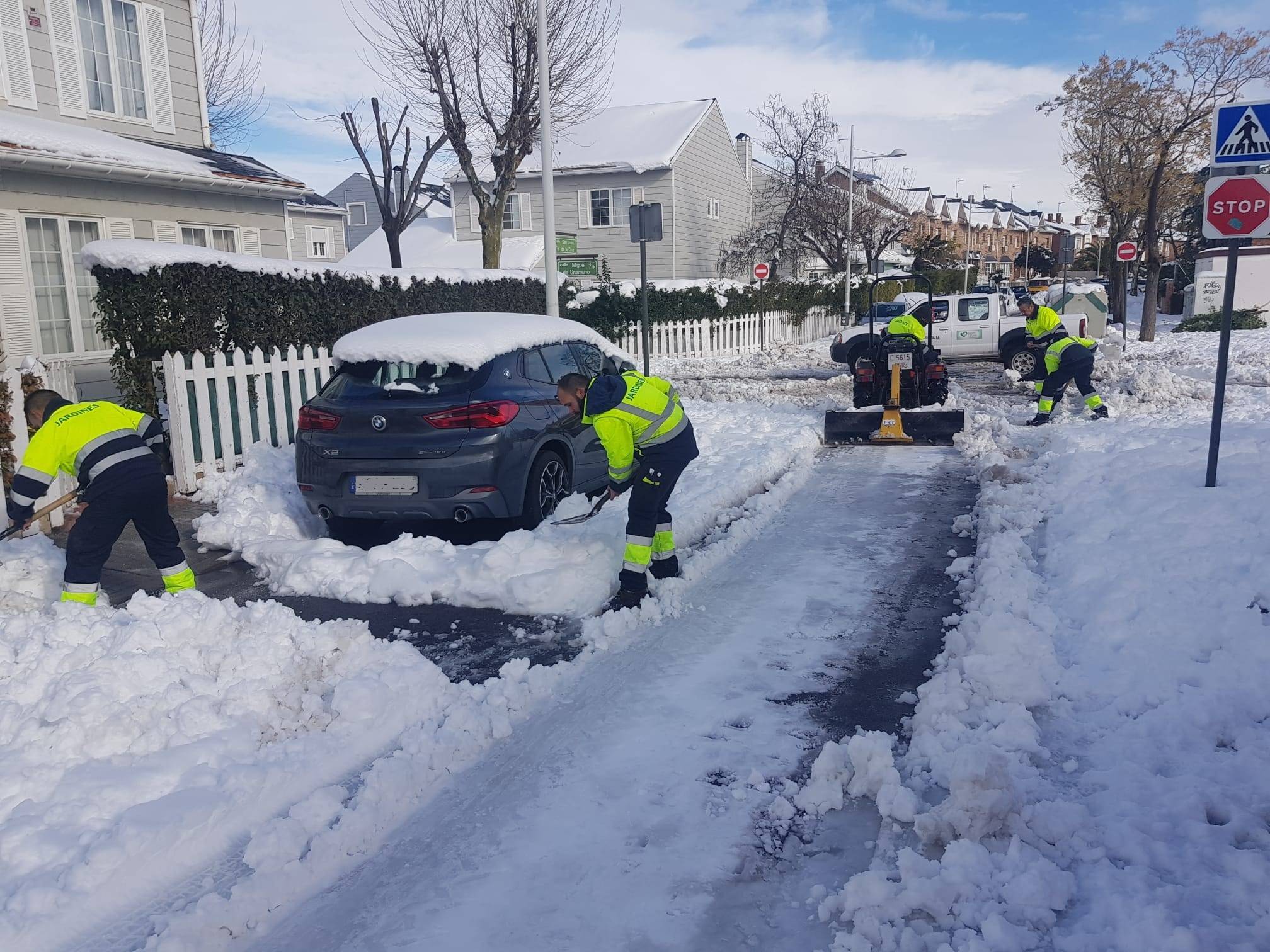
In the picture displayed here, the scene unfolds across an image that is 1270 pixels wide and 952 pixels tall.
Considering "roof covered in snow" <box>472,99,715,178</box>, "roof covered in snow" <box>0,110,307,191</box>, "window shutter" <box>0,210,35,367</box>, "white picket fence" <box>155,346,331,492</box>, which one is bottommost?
"white picket fence" <box>155,346,331,492</box>

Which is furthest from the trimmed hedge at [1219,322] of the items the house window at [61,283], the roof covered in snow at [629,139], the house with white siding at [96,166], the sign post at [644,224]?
the house window at [61,283]

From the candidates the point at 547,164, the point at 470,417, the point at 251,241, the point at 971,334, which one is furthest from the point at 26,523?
the point at 971,334

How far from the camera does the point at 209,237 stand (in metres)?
14.9

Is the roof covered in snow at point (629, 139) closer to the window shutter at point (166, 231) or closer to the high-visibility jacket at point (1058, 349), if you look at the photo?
the window shutter at point (166, 231)

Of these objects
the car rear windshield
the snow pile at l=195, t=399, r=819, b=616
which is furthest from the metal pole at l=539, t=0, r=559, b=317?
the car rear windshield

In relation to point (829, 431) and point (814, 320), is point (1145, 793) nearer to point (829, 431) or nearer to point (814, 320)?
point (829, 431)

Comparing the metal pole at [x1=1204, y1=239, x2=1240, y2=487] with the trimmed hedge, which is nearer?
the metal pole at [x1=1204, y1=239, x2=1240, y2=487]

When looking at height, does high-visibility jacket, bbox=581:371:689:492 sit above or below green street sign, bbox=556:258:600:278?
below

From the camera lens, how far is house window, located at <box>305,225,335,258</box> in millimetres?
34750

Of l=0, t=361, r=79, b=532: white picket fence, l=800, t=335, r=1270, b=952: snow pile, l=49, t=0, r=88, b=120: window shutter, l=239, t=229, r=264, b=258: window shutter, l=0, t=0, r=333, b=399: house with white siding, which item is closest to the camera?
l=800, t=335, r=1270, b=952: snow pile

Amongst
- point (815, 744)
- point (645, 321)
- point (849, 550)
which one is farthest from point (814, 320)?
point (815, 744)

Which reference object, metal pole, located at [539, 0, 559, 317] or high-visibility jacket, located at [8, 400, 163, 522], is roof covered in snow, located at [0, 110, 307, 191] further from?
high-visibility jacket, located at [8, 400, 163, 522]

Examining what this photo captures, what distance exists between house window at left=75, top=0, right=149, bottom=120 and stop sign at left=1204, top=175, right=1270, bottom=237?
1502cm

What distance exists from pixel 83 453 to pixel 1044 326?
11096 millimetres
